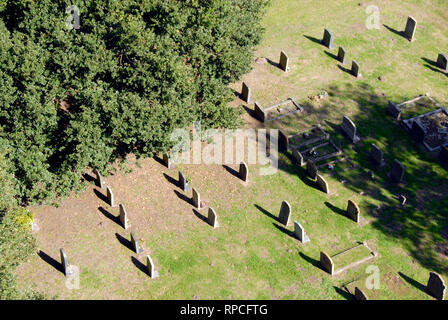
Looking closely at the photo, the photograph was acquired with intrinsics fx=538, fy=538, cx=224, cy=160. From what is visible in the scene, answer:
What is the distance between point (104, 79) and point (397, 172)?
17.7 metres

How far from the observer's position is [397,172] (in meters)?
31.4

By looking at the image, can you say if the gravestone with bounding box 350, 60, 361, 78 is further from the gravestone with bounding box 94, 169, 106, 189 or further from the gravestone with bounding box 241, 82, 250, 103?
the gravestone with bounding box 94, 169, 106, 189

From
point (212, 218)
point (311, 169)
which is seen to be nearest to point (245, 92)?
point (311, 169)

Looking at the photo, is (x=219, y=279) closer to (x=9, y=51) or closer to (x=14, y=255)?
(x=14, y=255)

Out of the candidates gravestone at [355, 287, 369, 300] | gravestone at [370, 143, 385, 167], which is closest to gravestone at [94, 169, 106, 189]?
gravestone at [355, 287, 369, 300]

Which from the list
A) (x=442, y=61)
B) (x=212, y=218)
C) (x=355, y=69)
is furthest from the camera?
(x=442, y=61)

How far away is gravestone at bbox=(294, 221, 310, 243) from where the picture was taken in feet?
92.8

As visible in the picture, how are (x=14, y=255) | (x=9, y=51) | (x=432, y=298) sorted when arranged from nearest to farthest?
(x=14, y=255)
(x=432, y=298)
(x=9, y=51)

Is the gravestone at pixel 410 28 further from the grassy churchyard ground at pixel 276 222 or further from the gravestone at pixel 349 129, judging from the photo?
the gravestone at pixel 349 129

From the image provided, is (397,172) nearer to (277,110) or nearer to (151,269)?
(277,110)

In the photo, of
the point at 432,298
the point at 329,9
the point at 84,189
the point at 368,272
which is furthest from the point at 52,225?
the point at 329,9

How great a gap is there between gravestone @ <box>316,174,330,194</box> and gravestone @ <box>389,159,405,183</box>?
13.1 feet

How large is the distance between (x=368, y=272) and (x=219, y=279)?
756 cm

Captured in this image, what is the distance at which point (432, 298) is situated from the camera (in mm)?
26344
